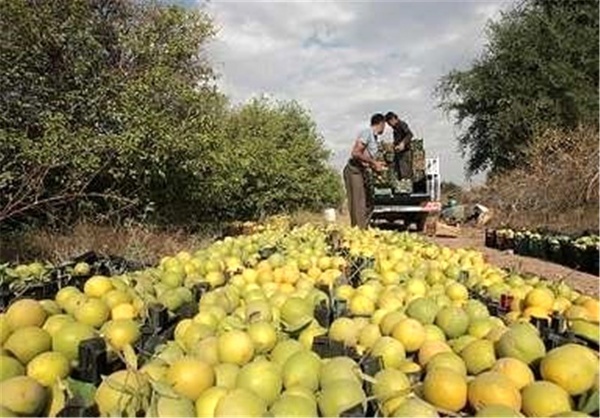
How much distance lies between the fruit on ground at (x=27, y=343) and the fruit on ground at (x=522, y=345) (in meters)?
1.34

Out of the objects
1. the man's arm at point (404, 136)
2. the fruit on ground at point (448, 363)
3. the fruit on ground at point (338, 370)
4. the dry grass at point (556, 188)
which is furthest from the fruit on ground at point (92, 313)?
the dry grass at point (556, 188)

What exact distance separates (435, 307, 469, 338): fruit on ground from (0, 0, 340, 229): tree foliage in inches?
267

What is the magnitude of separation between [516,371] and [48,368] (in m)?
1.27

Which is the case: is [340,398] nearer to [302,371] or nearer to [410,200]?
[302,371]

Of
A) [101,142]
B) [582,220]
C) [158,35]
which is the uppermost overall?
[158,35]

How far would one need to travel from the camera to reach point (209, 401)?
66.7 inches

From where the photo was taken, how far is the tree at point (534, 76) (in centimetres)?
2581

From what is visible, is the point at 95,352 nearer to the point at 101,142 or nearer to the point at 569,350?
the point at 569,350

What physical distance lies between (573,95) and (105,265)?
79.5 ft

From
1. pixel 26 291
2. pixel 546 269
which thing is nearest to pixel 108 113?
pixel 546 269

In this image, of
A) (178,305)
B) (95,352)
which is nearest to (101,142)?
(178,305)

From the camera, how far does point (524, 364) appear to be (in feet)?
6.40

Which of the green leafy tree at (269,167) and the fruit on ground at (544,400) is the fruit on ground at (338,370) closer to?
the fruit on ground at (544,400)

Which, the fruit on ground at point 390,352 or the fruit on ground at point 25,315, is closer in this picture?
the fruit on ground at point 390,352
